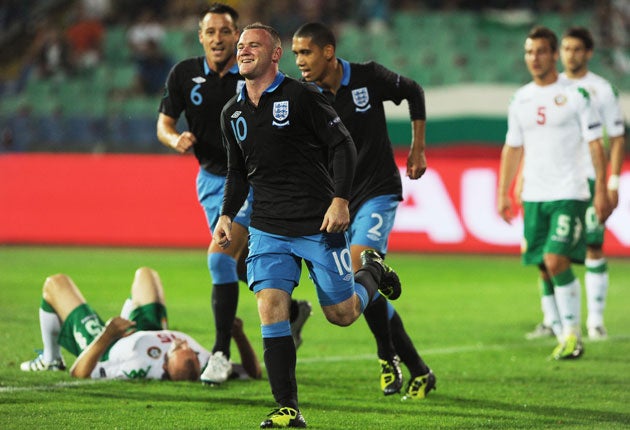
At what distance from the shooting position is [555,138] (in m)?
9.31

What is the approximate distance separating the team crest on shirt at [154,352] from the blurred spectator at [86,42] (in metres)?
16.2

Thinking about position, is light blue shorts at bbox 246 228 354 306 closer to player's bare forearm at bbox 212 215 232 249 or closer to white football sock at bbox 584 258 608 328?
player's bare forearm at bbox 212 215 232 249

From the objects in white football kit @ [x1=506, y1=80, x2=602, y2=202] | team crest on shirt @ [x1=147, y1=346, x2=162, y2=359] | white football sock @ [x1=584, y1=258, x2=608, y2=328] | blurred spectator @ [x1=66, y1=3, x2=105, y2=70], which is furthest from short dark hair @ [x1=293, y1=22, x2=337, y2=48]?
blurred spectator @ [x1=66, y1=3, x2=105, y2=70]

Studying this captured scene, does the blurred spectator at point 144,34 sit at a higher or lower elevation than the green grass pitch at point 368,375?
higher

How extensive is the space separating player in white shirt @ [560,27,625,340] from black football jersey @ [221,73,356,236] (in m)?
3.85

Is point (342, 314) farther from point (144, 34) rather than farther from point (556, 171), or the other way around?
point (144, 34)

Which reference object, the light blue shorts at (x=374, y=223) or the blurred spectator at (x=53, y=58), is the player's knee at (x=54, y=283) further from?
the blurred spectator at (x=53, y=58)

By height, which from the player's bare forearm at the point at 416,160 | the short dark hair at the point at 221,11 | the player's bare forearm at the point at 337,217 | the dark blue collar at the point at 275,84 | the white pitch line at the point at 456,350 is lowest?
the white pitch line at the point at 456,350

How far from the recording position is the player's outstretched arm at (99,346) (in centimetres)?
749

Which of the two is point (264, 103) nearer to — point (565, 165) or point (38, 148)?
point (565, 165)

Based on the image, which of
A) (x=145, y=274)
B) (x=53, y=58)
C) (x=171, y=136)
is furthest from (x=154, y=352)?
(x=53, y=58)

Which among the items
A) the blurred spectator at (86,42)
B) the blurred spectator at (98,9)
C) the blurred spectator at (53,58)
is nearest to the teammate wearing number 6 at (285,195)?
the blurred spectator at (53,58)

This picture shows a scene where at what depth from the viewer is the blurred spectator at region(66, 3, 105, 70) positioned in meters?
23.2

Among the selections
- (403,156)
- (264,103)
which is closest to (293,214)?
(264,103)
